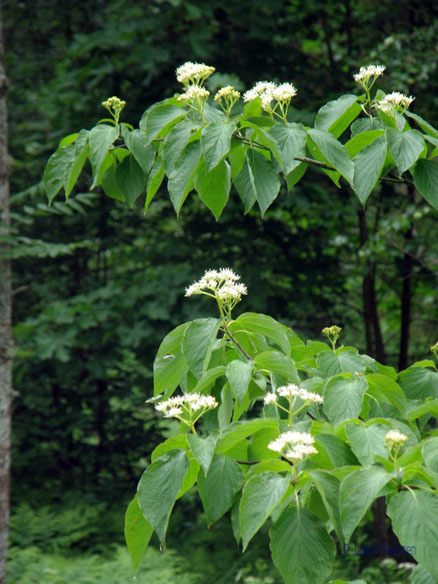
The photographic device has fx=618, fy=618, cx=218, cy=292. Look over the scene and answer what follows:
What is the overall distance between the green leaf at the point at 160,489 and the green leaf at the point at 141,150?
585 mm

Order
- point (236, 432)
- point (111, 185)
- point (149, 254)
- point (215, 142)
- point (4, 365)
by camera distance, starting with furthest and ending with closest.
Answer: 1. point (149, 254)
2. point (4, 365)
3. point (111, 185)
4. point (215, 142)
5. point (236, 432)

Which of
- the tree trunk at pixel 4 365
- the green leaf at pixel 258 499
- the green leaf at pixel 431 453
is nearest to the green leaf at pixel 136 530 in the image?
the green leaf at pixel 258 499

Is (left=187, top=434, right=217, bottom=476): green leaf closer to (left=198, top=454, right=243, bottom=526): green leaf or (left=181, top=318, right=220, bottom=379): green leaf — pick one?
(left=198, top=454, right=243, bottom=526): green leaf

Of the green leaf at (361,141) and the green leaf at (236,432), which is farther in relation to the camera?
the green leaf at (361,141)

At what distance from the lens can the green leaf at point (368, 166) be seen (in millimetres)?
1120

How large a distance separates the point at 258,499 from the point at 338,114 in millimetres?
740

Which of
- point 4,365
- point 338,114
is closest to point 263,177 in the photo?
point 338,114

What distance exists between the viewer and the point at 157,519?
0.89 meters

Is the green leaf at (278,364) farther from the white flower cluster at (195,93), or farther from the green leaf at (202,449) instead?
the white flower cluster at (195,93)

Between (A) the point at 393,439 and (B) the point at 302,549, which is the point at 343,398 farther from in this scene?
(B) the point at 302,549

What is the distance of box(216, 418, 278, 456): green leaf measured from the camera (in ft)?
3.11

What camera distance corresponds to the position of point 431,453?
3.03 ft

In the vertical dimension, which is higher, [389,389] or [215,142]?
[215,142]

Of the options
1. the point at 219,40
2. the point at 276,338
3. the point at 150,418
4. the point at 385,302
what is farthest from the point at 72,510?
the point at 276,338
